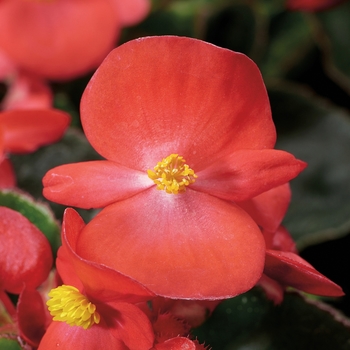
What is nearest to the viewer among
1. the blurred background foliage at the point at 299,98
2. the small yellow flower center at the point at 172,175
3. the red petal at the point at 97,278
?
the red petal at the point at 97,278

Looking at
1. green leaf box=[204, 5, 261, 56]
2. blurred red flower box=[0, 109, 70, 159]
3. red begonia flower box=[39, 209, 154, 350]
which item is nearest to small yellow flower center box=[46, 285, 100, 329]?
red begonia flower box=[39, 209, 154, 350]

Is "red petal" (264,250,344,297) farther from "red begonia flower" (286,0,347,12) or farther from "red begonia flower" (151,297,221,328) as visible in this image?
"red begonia flower" (286,0,347,12)

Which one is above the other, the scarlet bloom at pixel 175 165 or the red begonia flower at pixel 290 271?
the scarlet bloom at pixel 175 165

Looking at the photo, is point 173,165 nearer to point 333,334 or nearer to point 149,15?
point 333,334

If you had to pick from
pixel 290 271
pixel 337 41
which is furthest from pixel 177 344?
pixel 337 41

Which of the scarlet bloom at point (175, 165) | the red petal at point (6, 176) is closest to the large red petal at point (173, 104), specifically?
the scarlet bloom at point (175, 165)

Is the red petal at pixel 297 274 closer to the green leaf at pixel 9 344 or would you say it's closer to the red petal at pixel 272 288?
the red petal at pixel 272 288
